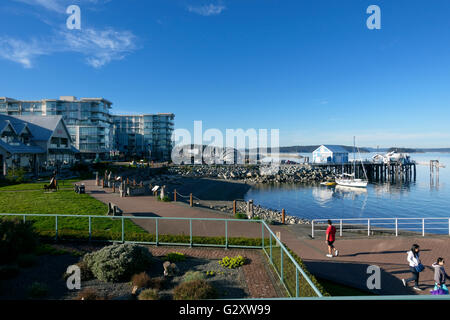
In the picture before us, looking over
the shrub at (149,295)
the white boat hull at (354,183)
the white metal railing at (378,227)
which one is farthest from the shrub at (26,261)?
the white boat hull at (354,183)

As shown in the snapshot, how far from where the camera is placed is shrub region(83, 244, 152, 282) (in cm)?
848

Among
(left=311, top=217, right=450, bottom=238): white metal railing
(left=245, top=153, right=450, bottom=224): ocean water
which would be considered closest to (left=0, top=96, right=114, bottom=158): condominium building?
(left=245, top=153, right=450, bottom=224): ocean water

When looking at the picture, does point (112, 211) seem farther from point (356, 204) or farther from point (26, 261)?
point (356, 204)

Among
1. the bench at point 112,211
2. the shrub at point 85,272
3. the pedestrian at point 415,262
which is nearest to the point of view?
the shrub at point 85,272

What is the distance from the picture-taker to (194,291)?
712 centimetres

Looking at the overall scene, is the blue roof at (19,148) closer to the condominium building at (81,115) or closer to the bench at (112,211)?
the bench at (112,211)

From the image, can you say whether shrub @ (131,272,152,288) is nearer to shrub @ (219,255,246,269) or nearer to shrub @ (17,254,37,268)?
shrub @ (219,255,246,269)

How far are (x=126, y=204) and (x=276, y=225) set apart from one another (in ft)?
39.1

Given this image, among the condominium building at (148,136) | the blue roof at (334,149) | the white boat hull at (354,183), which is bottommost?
the white boat hull at (354,183)

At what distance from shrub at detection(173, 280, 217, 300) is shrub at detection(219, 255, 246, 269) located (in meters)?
2.31

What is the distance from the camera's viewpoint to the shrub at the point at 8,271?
8.44m

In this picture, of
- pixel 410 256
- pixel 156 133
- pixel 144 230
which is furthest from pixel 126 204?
pixel 156 133

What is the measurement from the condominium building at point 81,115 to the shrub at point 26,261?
3066 inches
